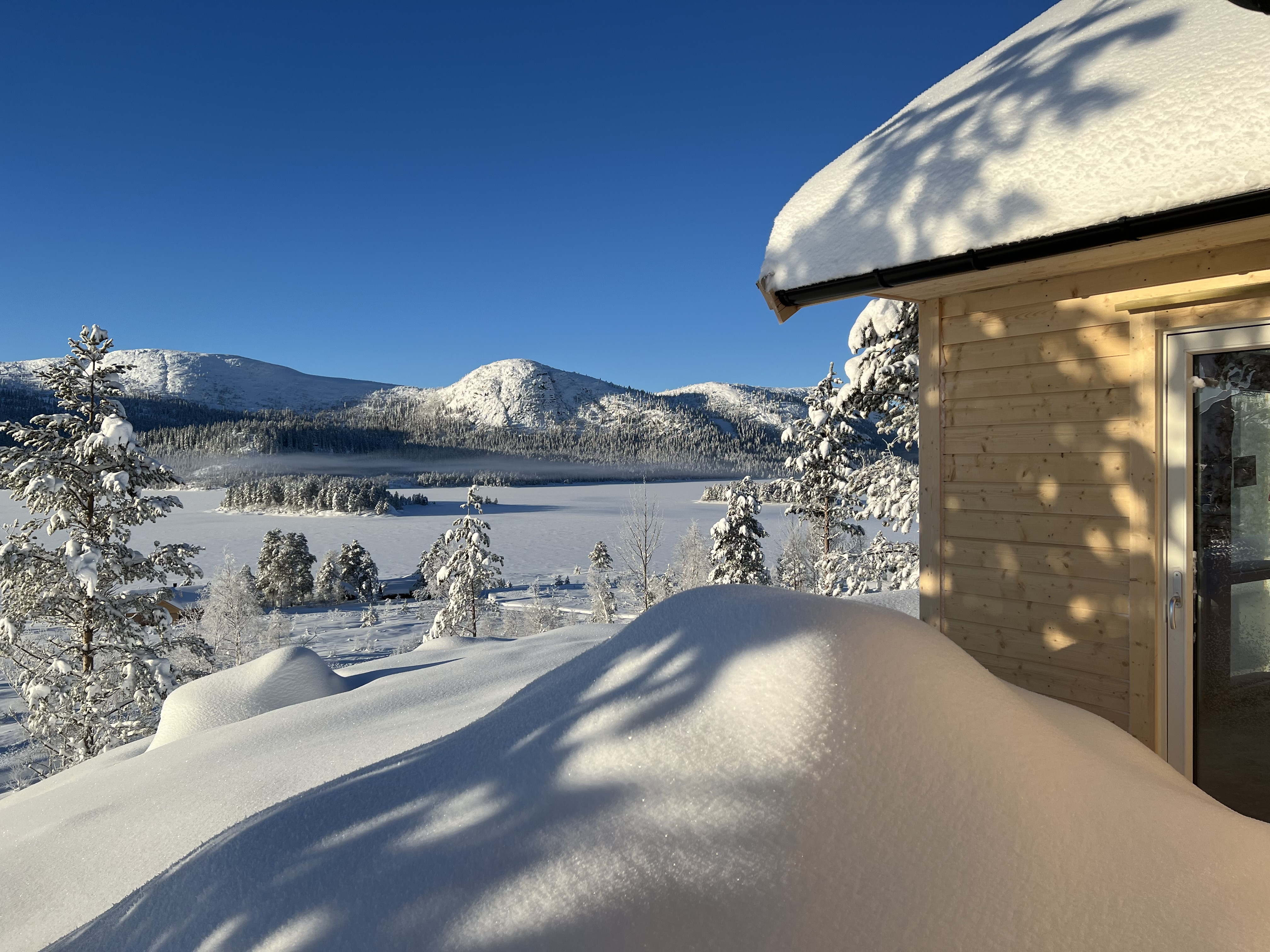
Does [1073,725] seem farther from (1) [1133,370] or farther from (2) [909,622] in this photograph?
(1) [1133,370]

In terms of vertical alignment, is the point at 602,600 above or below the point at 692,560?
below

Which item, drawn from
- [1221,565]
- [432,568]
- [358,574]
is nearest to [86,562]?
[1221,565]

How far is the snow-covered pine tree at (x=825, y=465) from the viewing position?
17.7 metres

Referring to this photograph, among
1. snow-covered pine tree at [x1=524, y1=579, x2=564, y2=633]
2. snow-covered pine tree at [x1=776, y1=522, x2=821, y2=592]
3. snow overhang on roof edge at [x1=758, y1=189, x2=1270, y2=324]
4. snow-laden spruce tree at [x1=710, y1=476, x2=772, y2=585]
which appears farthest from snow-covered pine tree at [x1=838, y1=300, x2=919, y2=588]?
snow-covered pine tree at [x1=524, y1=579, x2=564, y2=633]

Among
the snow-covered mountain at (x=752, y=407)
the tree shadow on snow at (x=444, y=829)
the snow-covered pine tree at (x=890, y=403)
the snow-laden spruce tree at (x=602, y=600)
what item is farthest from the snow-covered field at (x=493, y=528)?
the snow-covered mountain at (x=752, y=407)

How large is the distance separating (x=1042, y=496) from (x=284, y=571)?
1805 inches

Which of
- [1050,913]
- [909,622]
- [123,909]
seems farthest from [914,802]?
[123,909]

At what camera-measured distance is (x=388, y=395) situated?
163125mm

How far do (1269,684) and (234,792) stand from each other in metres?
4.39

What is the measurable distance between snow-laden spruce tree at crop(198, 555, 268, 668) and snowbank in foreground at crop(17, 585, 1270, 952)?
32666 millimetres

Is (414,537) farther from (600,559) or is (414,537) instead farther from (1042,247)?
(1042,247)

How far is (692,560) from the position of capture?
3700 centimetres

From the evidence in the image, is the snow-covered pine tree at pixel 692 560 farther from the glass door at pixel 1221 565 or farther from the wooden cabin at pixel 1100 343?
the glass door at pixel 1221 565

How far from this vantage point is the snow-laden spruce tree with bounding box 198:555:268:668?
103 ft
